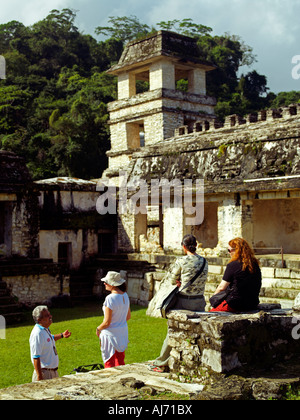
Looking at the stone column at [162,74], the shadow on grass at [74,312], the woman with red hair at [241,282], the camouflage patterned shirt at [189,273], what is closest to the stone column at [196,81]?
the stone column at [162,74]

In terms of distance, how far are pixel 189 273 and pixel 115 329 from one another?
1.01 metres

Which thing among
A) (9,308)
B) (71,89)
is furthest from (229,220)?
(71,89)

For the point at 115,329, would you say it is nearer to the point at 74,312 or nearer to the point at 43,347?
the point at 43,347

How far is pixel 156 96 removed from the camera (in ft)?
74.8

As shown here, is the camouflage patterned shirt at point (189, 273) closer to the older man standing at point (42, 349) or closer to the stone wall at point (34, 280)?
the older man standing at point (42, 349)

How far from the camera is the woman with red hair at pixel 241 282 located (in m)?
5.82

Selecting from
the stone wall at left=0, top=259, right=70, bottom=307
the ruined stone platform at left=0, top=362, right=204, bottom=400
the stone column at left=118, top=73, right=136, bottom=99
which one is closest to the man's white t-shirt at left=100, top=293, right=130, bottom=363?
the ruined stone platform at left=0, top=362, right=204, bottom=400

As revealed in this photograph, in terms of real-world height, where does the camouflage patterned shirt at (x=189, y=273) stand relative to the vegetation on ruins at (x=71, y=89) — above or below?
below

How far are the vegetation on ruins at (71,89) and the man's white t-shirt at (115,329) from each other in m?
20.8

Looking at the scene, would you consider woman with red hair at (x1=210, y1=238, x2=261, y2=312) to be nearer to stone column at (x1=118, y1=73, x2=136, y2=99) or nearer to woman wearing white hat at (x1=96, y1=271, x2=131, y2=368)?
woman wearing white hat at (x1=96, y1=271, x2=131, y2=368)

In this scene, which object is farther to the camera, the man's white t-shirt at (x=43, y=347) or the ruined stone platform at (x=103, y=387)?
the man's white t-shirt at (x=43, y=347)

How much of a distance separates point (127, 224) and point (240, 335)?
39.3 ft

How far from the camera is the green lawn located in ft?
27.1

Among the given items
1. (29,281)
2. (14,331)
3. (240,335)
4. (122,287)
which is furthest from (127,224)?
(240,335)
